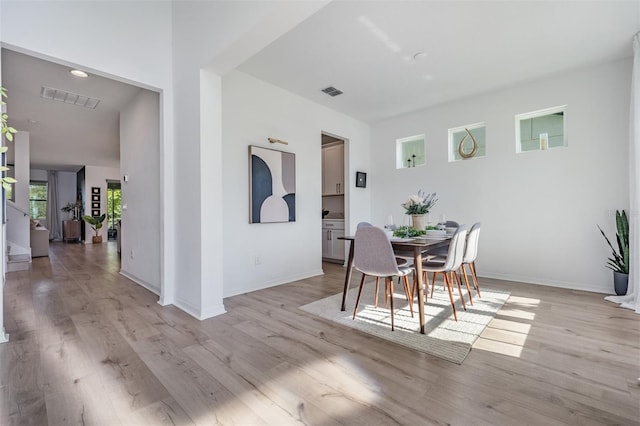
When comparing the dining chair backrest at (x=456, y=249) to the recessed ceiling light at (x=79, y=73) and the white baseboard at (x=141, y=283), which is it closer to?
the white baseboard at (x=141, y=283)

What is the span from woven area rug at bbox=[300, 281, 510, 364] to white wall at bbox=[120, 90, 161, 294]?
2.18 metres

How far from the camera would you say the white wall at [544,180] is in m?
3.48

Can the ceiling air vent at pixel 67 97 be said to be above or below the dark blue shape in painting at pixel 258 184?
above

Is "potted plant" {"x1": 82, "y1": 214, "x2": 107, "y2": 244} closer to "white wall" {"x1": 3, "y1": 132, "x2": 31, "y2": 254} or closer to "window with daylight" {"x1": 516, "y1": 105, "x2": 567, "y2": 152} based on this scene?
"white wall" {"x1": 3, "y1": 132, "x2": 31, "y2": 254}

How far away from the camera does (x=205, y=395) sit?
1.57 m

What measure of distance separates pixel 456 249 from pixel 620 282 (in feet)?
7.37

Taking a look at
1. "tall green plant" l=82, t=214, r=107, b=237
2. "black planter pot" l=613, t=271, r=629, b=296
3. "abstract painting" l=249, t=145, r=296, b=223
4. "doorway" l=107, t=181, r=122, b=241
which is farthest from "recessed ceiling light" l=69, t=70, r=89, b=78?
"doorway" l=107, t=181, r=122, b=241

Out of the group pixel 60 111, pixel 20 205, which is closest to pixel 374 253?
pixel 60 111

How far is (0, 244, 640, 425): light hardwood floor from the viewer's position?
143cm

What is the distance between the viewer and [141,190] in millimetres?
3902

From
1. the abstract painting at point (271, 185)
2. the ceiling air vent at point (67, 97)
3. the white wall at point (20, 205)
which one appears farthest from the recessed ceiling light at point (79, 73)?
the white wall at point (20, 205)

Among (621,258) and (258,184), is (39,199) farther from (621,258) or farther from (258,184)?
(621,258)

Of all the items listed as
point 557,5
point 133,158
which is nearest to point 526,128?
point 557,5

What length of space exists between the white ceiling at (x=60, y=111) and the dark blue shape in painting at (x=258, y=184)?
188cm
